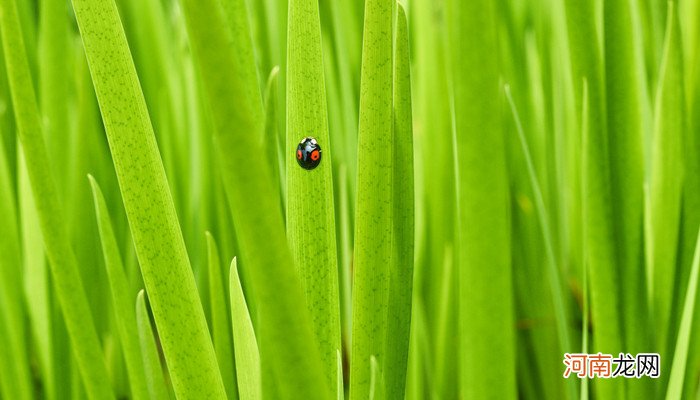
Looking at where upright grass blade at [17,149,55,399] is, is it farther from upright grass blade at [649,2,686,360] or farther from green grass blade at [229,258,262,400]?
upright grass blade at [649,2,686,360]

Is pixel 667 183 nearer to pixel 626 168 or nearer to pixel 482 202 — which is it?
pixel 626 168

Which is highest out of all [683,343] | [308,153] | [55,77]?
[55,77]

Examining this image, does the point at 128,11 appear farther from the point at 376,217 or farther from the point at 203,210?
the point at 376,217

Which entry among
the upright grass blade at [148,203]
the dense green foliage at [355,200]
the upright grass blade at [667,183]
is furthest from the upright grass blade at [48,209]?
the upright grass blade at [667,183]

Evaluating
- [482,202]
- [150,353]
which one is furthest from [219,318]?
[482,202]

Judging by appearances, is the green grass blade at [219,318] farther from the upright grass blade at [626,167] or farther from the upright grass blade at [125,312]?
the upright grass blade at [626,167]

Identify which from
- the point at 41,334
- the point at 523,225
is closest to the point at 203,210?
the point at 41,334

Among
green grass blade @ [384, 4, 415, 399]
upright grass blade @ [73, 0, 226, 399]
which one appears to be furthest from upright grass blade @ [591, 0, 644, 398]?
upright grass blade @ [73, 0, 226, 399]
